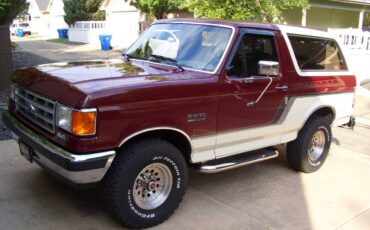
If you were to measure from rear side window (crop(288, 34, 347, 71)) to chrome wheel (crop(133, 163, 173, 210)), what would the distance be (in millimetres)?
2384

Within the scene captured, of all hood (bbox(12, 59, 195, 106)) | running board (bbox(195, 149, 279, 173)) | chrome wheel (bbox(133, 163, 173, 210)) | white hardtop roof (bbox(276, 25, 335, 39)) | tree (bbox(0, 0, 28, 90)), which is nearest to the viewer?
hood (bbox(12, 59, 195, 106))

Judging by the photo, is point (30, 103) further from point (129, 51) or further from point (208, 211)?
point (208, 211)

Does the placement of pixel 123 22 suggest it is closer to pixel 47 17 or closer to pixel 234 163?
pixel 234 163

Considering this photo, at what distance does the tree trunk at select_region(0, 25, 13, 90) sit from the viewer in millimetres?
9648

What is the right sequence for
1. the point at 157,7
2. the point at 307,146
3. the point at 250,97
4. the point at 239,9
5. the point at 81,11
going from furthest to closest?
1. the point at 81,11
2. the point at 157,7
3. the point at 239,9
4. the point at 307,146
5. the point at 250,97

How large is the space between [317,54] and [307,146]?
49.8 inches

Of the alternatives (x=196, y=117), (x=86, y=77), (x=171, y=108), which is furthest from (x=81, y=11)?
(x=171, y=108)

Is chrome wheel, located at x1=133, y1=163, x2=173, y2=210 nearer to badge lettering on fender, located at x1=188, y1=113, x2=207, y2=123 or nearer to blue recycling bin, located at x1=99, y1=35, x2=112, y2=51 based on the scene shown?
badge lettering on fender, located at x1=188, y1=113, x2=207, y2=123

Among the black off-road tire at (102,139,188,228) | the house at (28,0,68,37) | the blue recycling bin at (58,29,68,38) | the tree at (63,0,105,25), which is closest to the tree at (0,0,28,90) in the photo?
the black off-road tire at (102,139,188,228)

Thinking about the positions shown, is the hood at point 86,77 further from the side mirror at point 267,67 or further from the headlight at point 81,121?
the side mirror at point 267,67

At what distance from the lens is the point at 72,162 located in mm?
3561

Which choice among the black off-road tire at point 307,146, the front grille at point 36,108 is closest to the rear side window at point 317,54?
the black off-road tire at point 307,146

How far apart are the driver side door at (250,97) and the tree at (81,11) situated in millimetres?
33775

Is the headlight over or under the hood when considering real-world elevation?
under
